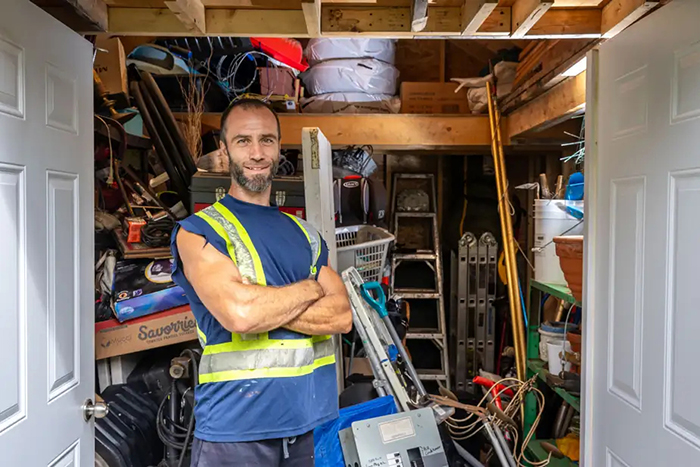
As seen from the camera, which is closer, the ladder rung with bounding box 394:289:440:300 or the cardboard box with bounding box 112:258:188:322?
the cardboard box with bounding box 112:258:188:322

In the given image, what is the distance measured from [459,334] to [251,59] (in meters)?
2.55

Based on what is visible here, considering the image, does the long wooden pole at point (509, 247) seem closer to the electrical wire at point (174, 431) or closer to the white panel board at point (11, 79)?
the electrical wire at point (174, 431)

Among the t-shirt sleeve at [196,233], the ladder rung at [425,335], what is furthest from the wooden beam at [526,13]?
the ladder rung at [425,335]

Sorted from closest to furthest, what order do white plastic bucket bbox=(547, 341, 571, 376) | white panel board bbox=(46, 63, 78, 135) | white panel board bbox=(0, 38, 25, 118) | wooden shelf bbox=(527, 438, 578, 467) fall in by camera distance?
white panel board bbox=(0, 38, 25, 118) < white panel board bbox=(46, 63, 78, 135) < white plastic bucket bbox=(547, 341, 571, 376) < wooden shelf bbox=(527, 438, 578, 467)

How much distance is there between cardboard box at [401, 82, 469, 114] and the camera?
3701 millimetres

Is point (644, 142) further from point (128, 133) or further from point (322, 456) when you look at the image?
point (128, 133)

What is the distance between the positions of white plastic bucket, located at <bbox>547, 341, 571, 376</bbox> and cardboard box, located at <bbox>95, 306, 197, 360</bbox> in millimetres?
1667

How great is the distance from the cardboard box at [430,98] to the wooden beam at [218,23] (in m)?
2.14

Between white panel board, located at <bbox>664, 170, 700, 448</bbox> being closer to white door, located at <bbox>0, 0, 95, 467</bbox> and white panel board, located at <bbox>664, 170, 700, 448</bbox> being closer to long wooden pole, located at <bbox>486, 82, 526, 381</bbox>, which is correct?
white door, located at <bbox>0, 0, 95, 467</bbox>

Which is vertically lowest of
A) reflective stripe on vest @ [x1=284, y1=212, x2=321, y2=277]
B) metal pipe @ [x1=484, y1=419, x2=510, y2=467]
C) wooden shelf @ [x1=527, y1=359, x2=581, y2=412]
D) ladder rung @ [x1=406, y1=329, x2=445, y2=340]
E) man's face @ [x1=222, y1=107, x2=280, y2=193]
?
metal pipe @ [x1=484, y1=419, x2=510, y2=467]

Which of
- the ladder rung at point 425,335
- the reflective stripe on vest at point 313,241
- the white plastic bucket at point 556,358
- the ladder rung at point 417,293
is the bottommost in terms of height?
the ladder rung at point 425,335

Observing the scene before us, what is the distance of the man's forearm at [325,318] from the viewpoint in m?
1.44

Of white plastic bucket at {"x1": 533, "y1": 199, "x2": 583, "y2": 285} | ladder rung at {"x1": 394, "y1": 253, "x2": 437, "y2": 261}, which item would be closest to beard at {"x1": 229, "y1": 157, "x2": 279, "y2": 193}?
white plastic bucket at {"x1": 533, "y1": 199, "x2": 583, "y2": 285}

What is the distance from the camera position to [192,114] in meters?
3.15
